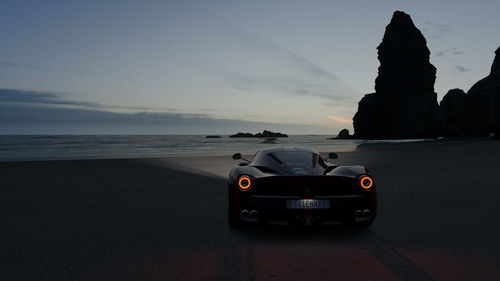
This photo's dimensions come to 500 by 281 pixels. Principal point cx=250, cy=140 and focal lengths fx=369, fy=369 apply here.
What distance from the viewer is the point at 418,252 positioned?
416cm

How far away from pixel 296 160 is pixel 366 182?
1.23 metres

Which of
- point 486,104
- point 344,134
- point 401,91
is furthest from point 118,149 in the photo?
point 344,134

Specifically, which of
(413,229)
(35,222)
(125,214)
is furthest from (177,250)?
(413,229)

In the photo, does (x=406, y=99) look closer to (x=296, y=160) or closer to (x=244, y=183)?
(x=296, y=160)

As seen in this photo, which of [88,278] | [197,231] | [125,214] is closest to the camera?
[88,278]

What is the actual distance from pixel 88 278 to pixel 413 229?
428 cm

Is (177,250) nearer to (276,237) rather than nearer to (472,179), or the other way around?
(276,237)

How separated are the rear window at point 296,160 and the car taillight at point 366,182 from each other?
0.79 metres

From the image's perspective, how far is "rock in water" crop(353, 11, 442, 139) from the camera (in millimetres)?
89688

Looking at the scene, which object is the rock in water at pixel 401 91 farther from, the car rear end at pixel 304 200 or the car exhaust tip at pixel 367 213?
the car rear end at pixel 304 200

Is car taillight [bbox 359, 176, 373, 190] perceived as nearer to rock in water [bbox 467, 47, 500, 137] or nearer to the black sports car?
the black sports car

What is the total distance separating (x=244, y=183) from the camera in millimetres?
4844

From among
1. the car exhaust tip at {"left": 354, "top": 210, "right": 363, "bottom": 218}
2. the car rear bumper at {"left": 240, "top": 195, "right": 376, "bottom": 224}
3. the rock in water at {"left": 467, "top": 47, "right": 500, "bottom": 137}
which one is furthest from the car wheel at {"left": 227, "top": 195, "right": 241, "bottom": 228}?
the rock in water at {"left": 467, "top": 47, "right": 500, "bottom": 137}

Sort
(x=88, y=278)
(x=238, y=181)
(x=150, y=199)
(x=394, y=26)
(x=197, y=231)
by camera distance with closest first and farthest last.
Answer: (x=88, y=278) → (x=238, y=181) → (x=197, y=231) → (x=150, y=199) → (x=394, y=26)
